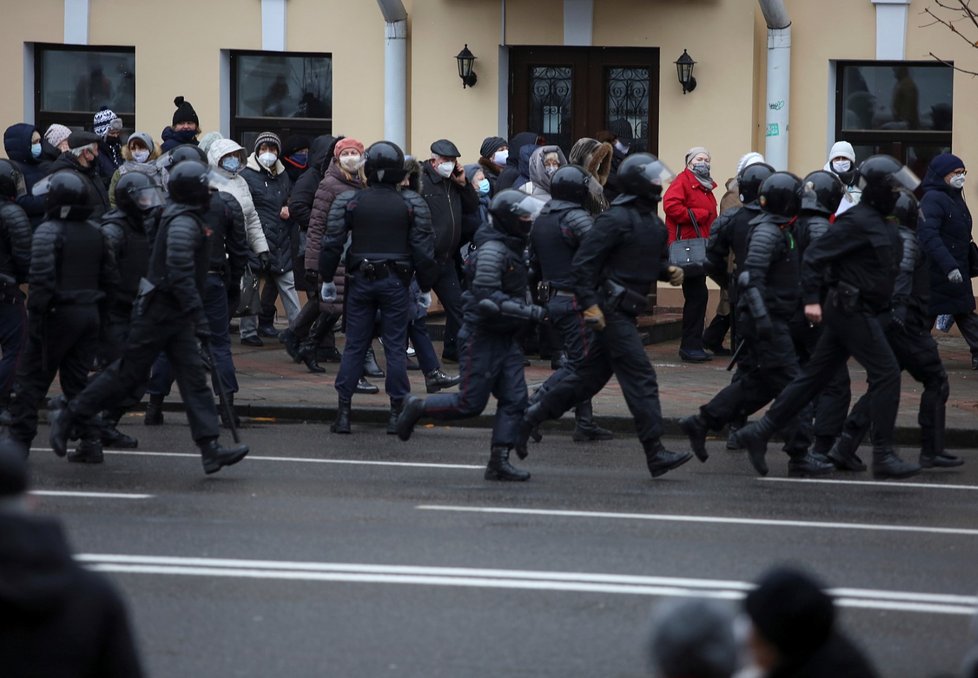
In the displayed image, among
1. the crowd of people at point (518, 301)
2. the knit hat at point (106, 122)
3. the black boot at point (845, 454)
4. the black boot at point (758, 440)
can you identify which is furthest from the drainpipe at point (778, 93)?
the black boot at point (758, 440)

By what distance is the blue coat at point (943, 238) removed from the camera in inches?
605

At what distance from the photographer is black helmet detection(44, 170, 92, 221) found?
10703 mm

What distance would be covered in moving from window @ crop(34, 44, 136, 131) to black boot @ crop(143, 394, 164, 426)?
329 inches

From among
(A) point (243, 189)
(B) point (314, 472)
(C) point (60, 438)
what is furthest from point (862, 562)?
(A) point (243, 189)

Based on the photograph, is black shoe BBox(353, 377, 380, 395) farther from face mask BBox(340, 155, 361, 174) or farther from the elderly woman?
the elderly woman

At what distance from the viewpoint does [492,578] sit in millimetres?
7594

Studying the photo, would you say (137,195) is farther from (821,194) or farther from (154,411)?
(821,194)

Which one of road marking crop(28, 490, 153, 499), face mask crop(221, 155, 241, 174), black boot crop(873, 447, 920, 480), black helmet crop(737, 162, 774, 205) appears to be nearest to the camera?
road marking crop(28, 490, 153, 499)

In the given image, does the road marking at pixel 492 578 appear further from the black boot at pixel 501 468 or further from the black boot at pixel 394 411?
the black boot at pixel 394 411

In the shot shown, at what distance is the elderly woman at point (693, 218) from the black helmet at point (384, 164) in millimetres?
4729

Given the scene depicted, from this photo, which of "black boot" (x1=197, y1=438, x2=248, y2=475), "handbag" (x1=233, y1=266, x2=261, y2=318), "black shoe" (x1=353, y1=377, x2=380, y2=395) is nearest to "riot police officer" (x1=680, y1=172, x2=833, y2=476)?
"black boot" (x1=197, y1=438, x2=248, y2=475)

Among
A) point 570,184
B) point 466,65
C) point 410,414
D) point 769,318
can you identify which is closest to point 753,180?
point 769,318

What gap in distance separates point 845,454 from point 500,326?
229 cm

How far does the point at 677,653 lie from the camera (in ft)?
11.0
